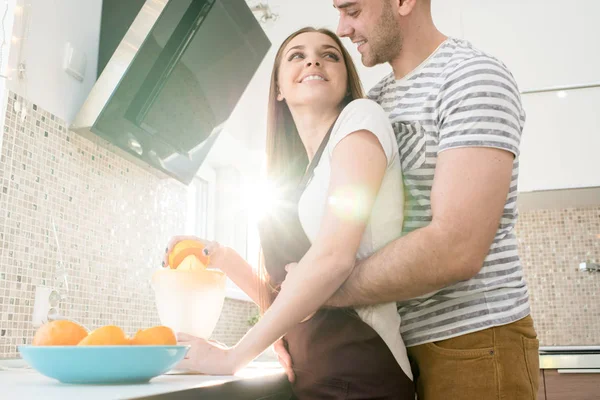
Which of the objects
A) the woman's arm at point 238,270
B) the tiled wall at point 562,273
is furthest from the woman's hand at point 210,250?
the tiled wall at point 562,273

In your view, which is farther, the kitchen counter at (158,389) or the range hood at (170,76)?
the range hood at (170,76)

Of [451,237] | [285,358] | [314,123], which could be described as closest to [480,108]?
[451,237]

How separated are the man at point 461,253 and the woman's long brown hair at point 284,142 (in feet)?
0.89

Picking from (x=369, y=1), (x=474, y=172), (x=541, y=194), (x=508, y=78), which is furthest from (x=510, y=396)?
(x=541, y=194)

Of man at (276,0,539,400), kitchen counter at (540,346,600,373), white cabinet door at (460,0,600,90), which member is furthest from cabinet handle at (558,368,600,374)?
man at (276,0,539,400)

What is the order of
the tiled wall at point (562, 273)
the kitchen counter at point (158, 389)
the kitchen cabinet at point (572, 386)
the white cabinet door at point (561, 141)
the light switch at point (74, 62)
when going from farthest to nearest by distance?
1. the tiled wall at point (562, 273)
2. the white cabinet door at point (561, 141)
3. the kitchen cabinet at point (572, 386)
4. the light switch at point (74, 62)
5. the kitchen counter at point (158, 389)

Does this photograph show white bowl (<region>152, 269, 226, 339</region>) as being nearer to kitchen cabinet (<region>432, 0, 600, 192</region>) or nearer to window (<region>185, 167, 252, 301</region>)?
window (<region>185, 167, 252, 301</region>)

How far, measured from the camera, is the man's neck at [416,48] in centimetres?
123

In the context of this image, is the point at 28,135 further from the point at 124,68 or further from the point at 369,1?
the point at 369,1

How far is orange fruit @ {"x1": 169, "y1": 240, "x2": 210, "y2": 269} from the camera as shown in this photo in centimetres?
126

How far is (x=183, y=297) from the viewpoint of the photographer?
3.95ft

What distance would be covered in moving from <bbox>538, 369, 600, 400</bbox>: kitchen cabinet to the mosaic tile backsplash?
1.64m

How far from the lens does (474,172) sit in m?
0.97

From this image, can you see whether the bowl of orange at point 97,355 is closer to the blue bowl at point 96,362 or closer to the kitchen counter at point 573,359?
the blue bowl at point 96,362
